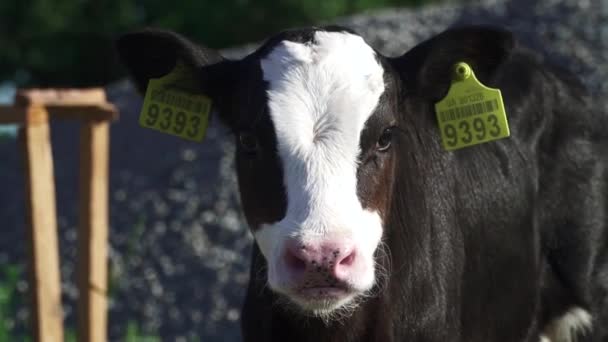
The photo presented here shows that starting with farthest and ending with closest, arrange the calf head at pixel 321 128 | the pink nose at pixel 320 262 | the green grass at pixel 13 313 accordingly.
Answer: the green grass at pixel 13 313, the calf head at pixel 321 128, the pink nose at pixel 320 262

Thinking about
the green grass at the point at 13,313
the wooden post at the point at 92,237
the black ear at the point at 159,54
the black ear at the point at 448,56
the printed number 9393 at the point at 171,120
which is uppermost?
the black ear at the point at 159,54

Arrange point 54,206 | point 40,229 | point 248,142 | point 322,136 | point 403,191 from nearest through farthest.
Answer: point 322,136 → point 248,142 → point 403,191 → point 40,229 → point 54,206

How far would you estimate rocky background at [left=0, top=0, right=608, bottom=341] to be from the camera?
13.1 m

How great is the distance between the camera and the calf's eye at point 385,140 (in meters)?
5.68

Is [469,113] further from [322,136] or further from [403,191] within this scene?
[322,136]

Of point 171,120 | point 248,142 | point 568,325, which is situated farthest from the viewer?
point 568,325

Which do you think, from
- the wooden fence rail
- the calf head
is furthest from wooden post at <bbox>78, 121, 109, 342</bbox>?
the calf head

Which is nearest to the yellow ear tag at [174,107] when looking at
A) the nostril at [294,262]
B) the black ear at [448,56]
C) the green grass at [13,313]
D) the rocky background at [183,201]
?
the black ear at [448,56]

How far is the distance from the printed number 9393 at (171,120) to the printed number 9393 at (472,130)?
1261mm

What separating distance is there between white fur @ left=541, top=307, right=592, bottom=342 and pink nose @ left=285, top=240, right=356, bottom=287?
2681mm

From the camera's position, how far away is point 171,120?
643 centimetres

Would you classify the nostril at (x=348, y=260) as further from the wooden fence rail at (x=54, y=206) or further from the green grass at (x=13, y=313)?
the green grass at (x=13, y=313)

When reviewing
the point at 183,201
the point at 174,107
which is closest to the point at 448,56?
the point at 174,107

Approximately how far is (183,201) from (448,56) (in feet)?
27.5
